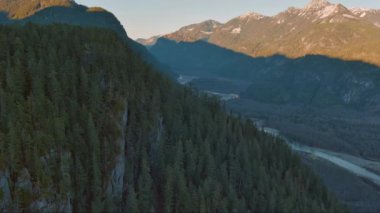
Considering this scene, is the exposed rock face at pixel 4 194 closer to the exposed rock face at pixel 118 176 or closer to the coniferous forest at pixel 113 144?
the coniferous forest at pixel 113 144

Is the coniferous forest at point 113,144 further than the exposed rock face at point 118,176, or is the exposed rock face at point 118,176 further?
the exposed rock face at point 118,176

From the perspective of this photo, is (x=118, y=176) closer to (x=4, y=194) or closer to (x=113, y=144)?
(x=113, y=144)

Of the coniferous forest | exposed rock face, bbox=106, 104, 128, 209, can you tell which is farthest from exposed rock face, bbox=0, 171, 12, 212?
exposed rock face, bbox=106, 104, 128, 209

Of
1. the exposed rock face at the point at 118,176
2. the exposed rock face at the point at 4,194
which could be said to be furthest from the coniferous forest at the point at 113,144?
the exposed rock face at the point at 118,176

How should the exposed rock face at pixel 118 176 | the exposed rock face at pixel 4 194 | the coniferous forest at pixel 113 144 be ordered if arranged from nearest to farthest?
the exposed rock face at pixel 4 194, the coniferous forest at pixel 113 144, the exposed rock face at pixel 118 176

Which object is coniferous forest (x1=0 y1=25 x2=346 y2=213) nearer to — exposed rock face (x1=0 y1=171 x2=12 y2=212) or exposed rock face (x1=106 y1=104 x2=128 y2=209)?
exposed rock face (x1=0 y1=171 x2=12 y2=212)

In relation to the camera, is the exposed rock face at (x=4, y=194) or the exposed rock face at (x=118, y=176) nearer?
the exposed rock face at (x=4, y=194)

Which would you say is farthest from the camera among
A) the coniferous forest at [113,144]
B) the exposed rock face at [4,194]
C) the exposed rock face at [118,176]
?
the exposed rock face at [118,176]

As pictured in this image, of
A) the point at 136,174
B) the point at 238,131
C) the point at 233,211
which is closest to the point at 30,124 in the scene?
the point at 136,174
